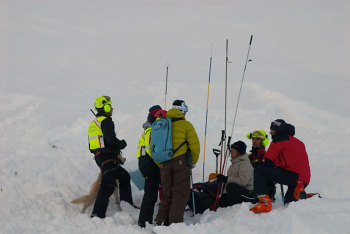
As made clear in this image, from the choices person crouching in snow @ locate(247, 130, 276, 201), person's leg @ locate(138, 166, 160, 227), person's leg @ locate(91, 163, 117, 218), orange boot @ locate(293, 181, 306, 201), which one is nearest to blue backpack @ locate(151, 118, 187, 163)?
person's leg @ locate(138, 166, 160, 227)

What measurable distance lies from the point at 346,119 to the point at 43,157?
16321 mm

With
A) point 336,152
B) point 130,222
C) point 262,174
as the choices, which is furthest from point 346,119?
point 130,222

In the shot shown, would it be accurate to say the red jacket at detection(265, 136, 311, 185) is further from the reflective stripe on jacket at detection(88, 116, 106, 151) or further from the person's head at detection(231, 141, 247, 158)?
the reflective stripe on jacket at detection(88, 116, 106, 151)

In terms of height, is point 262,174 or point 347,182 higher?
point 262,174

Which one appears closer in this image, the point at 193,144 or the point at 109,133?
the point at 193,144

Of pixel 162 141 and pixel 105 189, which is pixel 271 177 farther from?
pixel 105 189

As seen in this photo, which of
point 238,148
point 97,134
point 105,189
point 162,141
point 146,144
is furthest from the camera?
point 238,148

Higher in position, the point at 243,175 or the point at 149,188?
the point at 243,175

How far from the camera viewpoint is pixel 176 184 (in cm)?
588

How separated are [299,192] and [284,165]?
523 mm

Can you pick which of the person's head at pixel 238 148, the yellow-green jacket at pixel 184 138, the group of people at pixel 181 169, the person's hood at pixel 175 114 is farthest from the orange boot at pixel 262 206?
the person's hood at pixel 175 114

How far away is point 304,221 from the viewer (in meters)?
4.90

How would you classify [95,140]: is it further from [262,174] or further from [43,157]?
[43,157]

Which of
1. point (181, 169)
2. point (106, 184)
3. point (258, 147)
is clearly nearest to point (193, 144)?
point (181, 169)
